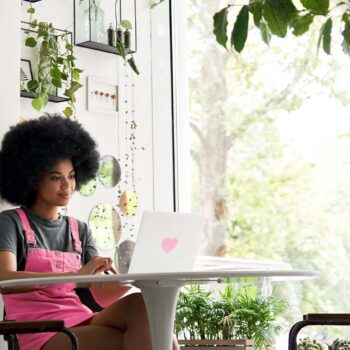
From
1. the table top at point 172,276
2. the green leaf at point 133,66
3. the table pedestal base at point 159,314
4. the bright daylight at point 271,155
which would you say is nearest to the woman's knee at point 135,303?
the table pedestal base at point 159,314

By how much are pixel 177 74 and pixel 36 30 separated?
3.65ft

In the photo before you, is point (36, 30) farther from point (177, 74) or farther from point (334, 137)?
point (334, 137)

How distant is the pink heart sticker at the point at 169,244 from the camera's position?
7.48 ft

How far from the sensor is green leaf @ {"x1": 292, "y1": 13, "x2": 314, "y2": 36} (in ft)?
6.08

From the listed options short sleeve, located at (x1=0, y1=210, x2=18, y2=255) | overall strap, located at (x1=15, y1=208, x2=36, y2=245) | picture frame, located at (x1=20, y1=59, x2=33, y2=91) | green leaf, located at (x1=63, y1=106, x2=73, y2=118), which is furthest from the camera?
green leaf, located at (x1=63, y1=106, x2=73, y2=118)

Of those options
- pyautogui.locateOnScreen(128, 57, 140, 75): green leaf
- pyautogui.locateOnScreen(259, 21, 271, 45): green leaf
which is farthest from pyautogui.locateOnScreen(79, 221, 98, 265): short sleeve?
pyautogui.locateOnScreen(259, 21, 271, 45): green leaf

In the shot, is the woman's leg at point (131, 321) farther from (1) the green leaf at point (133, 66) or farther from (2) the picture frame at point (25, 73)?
(1) the green leaf at point (133, 66)

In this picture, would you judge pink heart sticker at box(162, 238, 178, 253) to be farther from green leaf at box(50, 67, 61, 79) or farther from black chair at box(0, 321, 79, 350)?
green leaf at box(50, 67, 61, 79)

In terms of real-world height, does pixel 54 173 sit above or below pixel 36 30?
below

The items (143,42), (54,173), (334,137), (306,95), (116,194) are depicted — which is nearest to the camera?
(54,173)

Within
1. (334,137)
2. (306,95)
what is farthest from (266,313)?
(306,95)

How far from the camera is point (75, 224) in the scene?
10.1ft

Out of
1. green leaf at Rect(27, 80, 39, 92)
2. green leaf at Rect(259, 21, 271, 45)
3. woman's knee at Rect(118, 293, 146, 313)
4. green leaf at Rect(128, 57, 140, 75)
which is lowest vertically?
woman's knee at Rect(118, 293, 146, 313)

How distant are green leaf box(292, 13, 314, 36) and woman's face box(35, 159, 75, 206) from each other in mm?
1299
